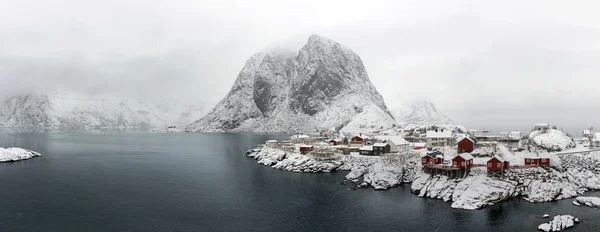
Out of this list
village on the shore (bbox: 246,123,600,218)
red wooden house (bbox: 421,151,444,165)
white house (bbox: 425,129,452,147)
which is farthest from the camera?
white house (bbox: 425,129,452,147)

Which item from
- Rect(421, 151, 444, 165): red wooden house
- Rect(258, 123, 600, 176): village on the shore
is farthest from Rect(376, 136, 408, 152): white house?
Rect(421, 151, 444, 165): red wooden house

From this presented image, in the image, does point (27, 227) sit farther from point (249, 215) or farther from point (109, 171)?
point (109, 171)

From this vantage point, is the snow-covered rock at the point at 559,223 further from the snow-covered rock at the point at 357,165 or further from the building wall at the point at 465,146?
the building wall at the point at 465,146

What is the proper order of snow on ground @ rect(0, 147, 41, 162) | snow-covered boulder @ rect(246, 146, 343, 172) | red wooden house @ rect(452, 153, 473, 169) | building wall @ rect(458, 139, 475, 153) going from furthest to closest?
snow on ground @ rect(0, 147, 41, 162)
snow-covered boulder @ rect(246, 146, 343, 172)
building wall @ rect(458, 139, 475, 153)
red wooden house @ rect(452, 153, 473, 169)

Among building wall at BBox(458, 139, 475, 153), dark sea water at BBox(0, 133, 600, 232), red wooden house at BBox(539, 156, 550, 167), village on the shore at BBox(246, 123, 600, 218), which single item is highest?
building wall at BBox(458, 139, 475, 153)

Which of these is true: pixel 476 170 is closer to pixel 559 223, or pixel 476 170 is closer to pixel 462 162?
pixel 462 162

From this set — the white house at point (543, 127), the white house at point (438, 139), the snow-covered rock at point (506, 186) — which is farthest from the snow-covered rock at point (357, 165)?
the white house at point (543, 127)

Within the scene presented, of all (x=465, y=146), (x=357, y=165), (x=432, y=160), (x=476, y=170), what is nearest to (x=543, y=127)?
(x=465, y=146)

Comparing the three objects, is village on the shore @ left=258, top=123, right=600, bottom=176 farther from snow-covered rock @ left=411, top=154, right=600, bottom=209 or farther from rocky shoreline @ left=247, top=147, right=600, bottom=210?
snow-covered rock @ left=411, top=154, right=600, bottom=209
